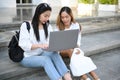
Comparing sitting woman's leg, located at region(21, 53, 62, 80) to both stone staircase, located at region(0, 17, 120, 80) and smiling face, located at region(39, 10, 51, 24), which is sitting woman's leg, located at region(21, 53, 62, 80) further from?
smiling face, located at region(39, 10, 51, 24)

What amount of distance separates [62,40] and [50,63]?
14.4 inches

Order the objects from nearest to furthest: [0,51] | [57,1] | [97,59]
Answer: [0,51] → [97,59] → [57,1]

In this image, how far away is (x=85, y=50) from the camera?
5.37 metres

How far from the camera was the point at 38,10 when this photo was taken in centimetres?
366

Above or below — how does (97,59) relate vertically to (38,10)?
below

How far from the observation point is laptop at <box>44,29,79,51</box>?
344 cm

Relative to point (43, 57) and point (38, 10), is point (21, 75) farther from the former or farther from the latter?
point (38, 10)

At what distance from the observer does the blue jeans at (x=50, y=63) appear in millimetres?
3463

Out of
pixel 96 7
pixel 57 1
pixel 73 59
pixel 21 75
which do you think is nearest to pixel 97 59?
pixel 73 59

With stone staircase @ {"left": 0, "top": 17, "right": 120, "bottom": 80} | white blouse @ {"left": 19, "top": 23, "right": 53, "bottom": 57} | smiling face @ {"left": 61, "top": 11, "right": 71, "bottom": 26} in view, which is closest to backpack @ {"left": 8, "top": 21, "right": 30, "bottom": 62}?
white blouse @ {"left": 19, "top": 23, "right": 53, "bottom": 57}

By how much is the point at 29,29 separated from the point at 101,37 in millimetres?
3806

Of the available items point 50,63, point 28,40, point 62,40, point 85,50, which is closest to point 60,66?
point 50,63

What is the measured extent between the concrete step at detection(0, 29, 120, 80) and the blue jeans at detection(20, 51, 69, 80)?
0.21 meters

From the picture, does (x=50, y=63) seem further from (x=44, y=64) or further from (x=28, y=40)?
(x=28, y=40)
